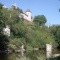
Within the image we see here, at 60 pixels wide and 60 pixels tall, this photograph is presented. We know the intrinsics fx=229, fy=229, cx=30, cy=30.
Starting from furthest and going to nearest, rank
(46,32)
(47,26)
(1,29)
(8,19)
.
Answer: (47,26) < (46,32) < (8,19) < (1,29)

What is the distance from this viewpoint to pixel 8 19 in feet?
108

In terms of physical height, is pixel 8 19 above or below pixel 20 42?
above

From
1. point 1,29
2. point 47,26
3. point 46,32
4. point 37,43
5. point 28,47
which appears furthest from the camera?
point 47,26

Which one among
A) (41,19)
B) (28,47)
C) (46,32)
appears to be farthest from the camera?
(41,19)

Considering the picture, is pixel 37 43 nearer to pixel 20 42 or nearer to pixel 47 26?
pixel 20 42

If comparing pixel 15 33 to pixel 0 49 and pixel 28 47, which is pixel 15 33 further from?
pixel 0 49

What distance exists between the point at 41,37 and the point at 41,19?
32637mm

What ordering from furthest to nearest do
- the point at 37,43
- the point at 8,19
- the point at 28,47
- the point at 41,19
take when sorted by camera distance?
1. the point at 41,19
2. the point at 37,43
3. the point at 28,47
4. the point at 8,19

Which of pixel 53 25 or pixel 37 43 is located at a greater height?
pixel 53 25

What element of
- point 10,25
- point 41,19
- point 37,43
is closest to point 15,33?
point 10,25

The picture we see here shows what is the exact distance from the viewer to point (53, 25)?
4734cm

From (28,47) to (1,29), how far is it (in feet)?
21.8

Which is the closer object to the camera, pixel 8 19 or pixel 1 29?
pixel 1 29

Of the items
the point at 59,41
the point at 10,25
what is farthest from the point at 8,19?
the point at 59,41
